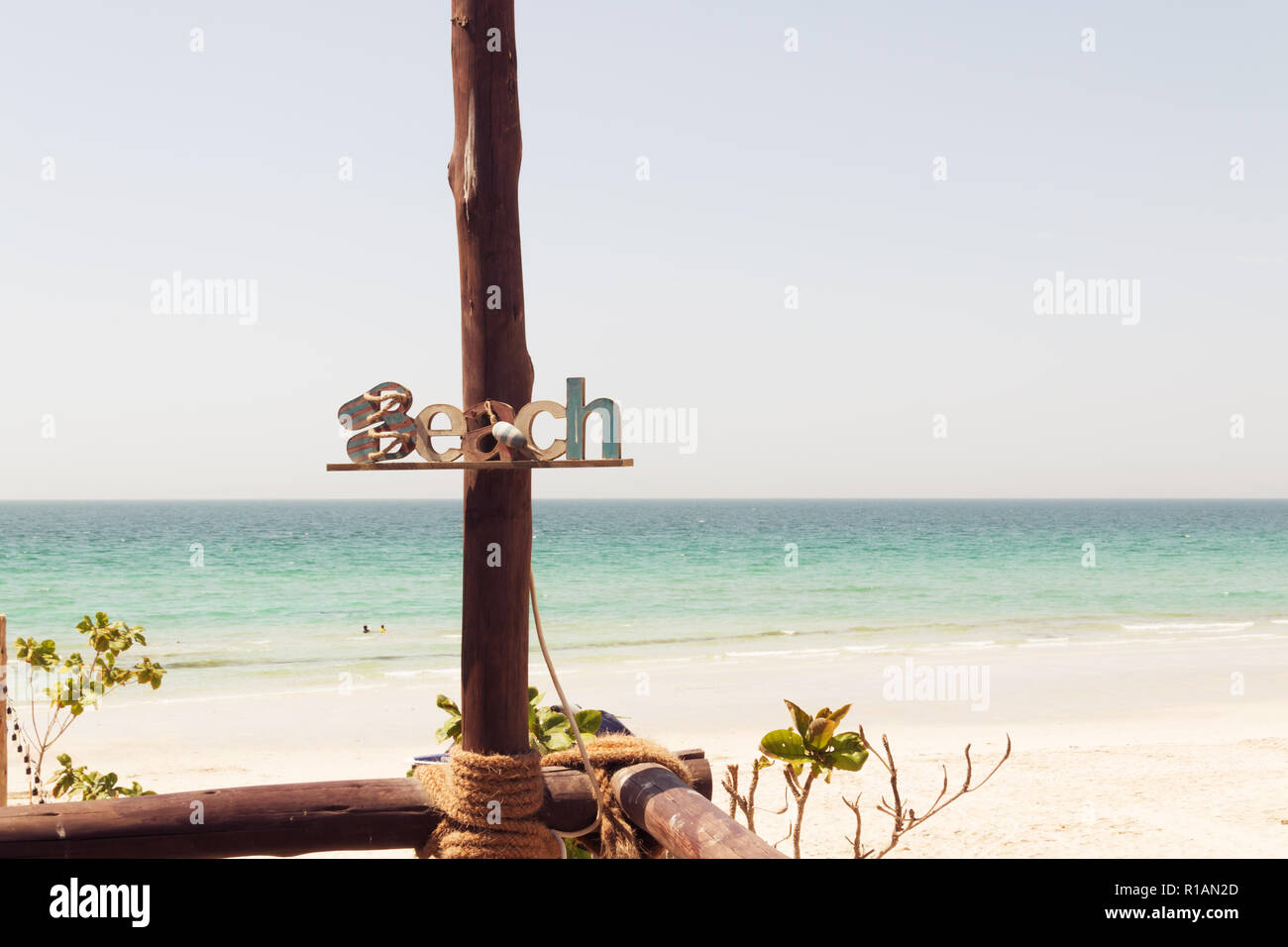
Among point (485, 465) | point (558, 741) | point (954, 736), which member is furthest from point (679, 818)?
point (954, 736)

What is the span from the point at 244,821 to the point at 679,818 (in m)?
1.31

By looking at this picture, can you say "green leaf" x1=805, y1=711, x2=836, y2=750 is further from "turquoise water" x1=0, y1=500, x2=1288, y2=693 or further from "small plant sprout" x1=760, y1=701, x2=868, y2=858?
"turquoise water" x1=0, y1=500, x2=1288, y2=693

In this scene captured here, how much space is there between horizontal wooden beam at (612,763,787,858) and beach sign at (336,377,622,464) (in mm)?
1069

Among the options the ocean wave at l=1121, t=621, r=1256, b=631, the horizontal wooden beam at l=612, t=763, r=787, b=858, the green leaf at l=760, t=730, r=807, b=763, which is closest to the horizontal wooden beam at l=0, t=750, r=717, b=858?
the horizontal wooden beam at l=612, t=763, r=787, b=858

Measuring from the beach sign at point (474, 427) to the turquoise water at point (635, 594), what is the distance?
13.4 meters

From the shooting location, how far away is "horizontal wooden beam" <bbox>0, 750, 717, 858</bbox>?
8.82ft

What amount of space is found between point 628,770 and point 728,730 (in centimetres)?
917

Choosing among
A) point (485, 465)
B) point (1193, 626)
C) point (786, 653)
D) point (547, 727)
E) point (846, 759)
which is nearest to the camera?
point (485, 465)

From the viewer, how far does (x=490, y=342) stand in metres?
2.80

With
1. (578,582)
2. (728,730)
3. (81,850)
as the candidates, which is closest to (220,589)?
(578,582)

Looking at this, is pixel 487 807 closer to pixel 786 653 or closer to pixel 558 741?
pixel 558 741
